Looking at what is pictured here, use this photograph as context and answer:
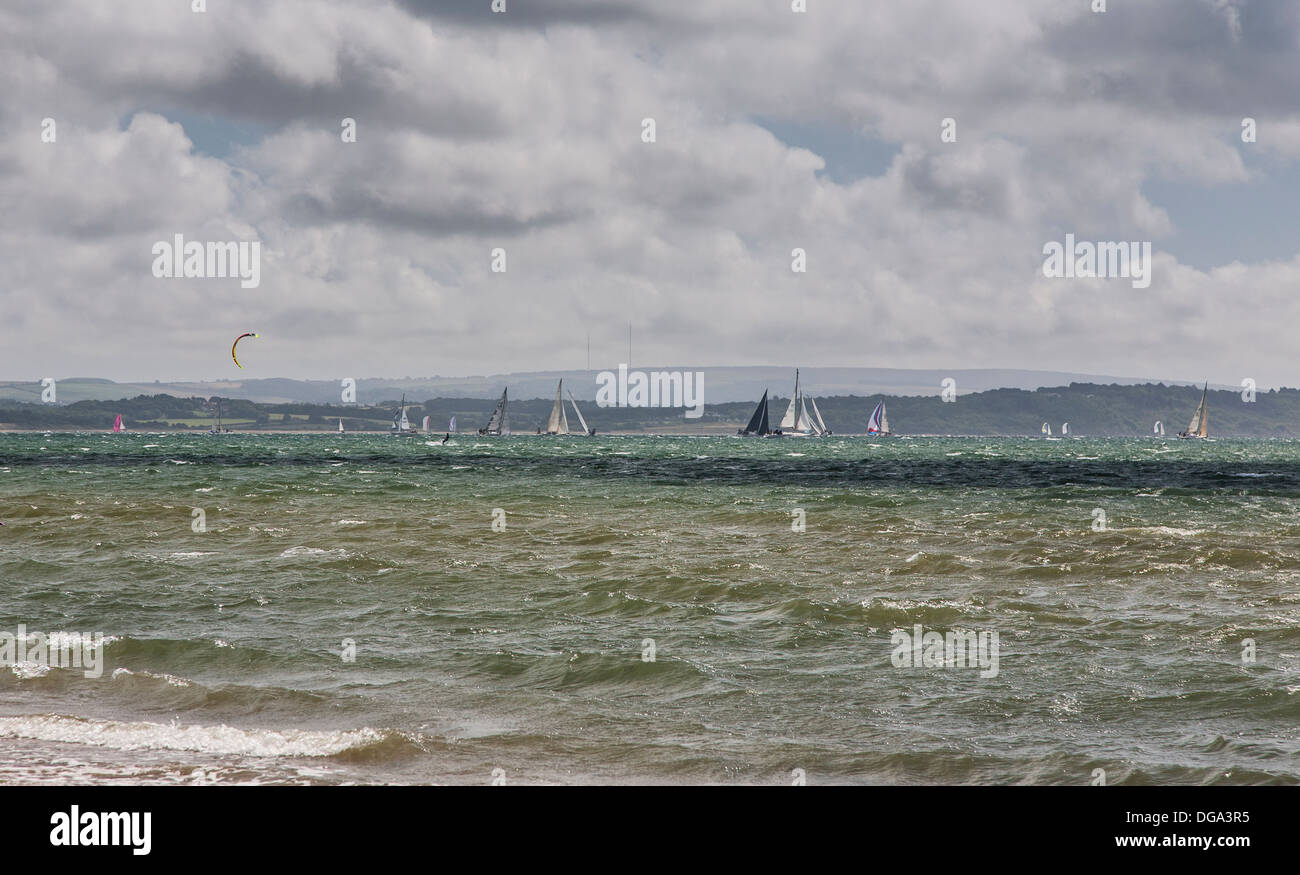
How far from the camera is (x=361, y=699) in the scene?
43.2 ft

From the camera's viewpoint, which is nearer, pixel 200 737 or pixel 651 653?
pixel 200 737

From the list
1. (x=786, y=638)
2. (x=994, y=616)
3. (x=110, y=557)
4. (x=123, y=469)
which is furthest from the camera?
(x=123, y=469)

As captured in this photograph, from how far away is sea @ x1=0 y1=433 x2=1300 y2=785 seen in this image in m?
10.8

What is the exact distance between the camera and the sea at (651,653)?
1080 centimetres

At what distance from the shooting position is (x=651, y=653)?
15.7 meters

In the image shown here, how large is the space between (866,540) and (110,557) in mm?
19807

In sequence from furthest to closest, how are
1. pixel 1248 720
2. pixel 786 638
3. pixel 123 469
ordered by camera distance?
pixel 123 469, pixel 786 638, pixel 1248 720

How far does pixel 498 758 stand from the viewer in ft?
35.6

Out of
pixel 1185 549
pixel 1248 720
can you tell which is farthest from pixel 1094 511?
pixel 1248 720

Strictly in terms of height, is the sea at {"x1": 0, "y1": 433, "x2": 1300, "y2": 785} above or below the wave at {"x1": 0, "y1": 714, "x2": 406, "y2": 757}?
below

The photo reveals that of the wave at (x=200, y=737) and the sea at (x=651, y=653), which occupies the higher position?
the wave at (x=200, y=737)

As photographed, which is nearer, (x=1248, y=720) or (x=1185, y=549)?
(x=1248, y=720)

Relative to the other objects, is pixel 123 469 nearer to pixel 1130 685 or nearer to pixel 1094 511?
pixel 1094 511
